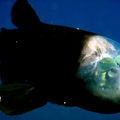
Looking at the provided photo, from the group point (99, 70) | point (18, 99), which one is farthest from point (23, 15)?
point (99, 70)

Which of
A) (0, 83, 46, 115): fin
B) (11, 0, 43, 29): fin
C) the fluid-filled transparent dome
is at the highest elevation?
(11, 0, 43, 29): fin

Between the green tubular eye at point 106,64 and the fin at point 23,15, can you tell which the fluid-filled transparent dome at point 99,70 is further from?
the fin at point 23,15

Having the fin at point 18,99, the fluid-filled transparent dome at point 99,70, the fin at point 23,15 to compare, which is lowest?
the fin at point 18,99

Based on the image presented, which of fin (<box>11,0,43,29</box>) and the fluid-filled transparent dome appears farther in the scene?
fin (<box>11,0,43,29</box>)

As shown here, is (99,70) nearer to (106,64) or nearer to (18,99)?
(106,64)

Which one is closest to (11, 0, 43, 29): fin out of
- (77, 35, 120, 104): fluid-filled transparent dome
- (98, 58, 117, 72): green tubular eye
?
(77, 35, 120, 104): fluid-filled transparent dome

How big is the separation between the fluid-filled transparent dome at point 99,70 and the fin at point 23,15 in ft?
1.77

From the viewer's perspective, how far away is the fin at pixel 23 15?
6.93ft

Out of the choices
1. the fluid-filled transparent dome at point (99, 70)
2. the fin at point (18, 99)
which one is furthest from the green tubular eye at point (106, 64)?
the fin at point (18, 99)

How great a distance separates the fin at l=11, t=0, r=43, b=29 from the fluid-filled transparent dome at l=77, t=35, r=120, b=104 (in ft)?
1.77

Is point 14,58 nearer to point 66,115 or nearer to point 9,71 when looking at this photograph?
point 9,71

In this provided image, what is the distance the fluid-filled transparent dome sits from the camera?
6.04ft

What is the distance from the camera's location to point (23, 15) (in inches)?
→ 86.6

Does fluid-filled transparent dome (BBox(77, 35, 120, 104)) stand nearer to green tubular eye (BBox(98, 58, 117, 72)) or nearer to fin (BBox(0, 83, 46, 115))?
green tubular eye (BBox(98, 58, 117, 72))
